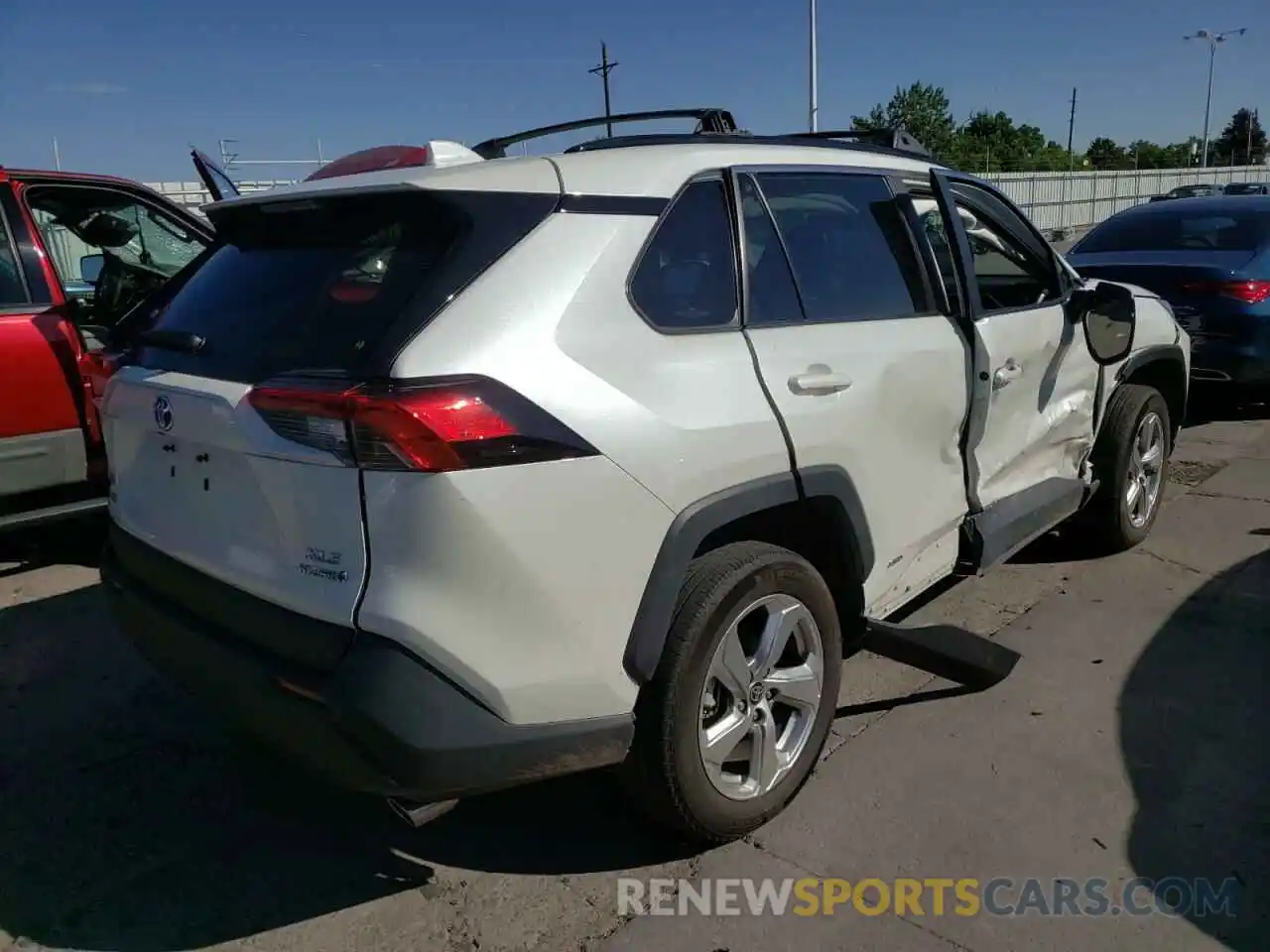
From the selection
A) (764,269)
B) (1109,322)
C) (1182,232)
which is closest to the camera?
(764,269)

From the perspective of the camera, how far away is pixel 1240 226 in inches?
306

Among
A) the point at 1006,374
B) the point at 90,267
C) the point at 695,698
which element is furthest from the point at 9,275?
the point at 1006,374

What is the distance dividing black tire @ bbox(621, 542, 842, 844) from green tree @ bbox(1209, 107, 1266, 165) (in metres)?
98.9

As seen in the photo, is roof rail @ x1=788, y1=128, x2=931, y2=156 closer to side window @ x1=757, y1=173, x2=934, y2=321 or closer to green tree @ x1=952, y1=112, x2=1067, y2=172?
side window @ x1=757, y1=173, x2=934, y2=321

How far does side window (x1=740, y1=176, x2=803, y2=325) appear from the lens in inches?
110

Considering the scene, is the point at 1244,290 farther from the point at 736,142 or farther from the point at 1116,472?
the point at 736,142

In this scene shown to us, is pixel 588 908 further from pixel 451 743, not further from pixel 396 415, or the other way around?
pixel 396 415

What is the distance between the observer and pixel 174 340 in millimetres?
2664

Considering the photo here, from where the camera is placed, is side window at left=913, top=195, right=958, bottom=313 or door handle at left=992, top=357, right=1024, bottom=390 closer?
side window at left=913, top=195, right=958, bottom=313

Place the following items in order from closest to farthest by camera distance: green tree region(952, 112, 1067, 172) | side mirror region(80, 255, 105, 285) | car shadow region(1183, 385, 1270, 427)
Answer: side mirror region(80, 255, 105, 285) → car shadow region(1183, 385, 1270, 427) → green tree region(952, 112, 1067, 172)

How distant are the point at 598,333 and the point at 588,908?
4.71 feet

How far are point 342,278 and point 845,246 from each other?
1.60 m

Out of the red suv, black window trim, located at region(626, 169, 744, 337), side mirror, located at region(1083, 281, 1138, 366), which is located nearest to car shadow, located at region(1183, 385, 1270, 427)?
side mirror, located at region(1083, 281, 1138, 366)

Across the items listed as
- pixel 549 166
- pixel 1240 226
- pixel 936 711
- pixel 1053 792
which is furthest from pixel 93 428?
pixel 1240 226
